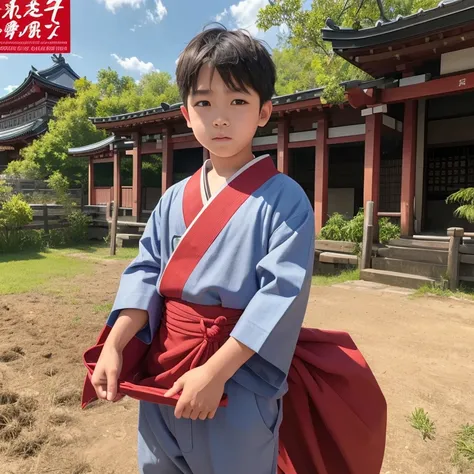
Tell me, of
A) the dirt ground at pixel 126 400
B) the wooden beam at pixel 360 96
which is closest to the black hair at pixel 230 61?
the dirt ground at pixel 126 400

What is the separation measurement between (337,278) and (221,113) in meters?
6.54

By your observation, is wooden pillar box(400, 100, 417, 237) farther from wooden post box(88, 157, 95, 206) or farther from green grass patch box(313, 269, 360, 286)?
wooden post box(88, 157, 95, 206)

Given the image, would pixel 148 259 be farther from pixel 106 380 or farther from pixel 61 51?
pixel 61 51

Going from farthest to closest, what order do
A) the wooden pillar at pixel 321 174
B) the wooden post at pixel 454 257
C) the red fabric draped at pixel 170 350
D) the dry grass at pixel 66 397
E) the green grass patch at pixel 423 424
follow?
the wooden pillar at pixel 321 174 < the wooden post at pixel 454 257 < the dry grass at pixel 66 397 < the green grass patch at pixel 423 424 < the red fabric draped at pixel 170 350

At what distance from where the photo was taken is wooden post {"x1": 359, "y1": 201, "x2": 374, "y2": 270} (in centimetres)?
699

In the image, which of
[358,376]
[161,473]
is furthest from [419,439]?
[161,473]

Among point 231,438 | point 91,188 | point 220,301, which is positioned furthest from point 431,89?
point 91,188

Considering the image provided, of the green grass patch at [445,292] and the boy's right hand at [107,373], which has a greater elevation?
the boy's right hand at [107,373]

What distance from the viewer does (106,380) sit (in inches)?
43.8

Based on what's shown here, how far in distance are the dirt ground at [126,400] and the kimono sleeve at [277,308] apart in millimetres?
1443

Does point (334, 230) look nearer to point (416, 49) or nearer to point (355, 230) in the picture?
point (355, 230)

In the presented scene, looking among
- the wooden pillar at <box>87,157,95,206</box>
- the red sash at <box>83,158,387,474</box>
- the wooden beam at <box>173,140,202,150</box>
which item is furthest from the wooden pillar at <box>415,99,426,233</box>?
the wooden pillar at <box>87,157,95,206</box>

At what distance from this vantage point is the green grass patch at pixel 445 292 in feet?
18.7

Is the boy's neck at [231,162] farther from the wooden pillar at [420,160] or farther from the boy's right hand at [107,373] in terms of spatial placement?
the wooden pillar at [420,160]
